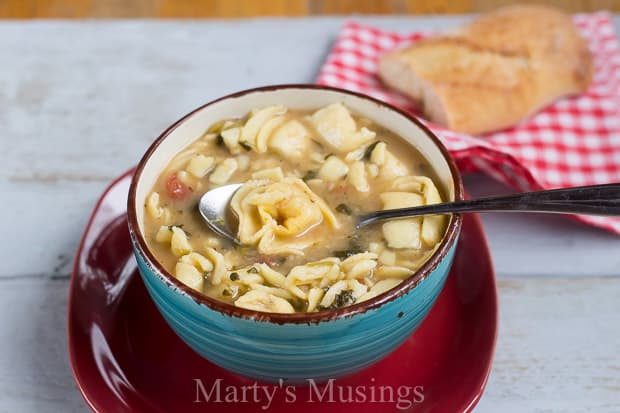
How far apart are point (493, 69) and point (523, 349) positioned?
3.26 feet

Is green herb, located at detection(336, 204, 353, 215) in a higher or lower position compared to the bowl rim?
lower

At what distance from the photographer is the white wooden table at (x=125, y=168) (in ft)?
5.65

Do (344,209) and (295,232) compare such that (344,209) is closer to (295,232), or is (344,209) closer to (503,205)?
(295,232)

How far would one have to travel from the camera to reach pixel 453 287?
5.90 feet

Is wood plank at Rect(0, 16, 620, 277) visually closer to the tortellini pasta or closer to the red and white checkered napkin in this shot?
the red and white checkered napkin

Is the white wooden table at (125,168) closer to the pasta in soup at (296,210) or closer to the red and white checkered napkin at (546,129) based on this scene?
the red and white checkered napkin at (546,129)

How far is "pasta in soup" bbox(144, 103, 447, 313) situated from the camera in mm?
1458

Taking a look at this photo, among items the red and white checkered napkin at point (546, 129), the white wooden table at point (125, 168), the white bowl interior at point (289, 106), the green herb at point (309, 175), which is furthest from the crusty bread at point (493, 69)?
the green herb at point (309, 175)

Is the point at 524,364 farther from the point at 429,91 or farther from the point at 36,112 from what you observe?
the point at 36,112

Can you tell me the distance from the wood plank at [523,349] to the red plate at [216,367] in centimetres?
12

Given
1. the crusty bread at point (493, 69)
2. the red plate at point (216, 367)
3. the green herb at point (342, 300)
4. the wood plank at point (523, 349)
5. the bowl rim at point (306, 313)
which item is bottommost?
the wood plank at point (523, 349)

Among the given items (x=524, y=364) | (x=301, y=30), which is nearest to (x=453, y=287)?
(x=524, y=364)

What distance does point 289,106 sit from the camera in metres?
1.85

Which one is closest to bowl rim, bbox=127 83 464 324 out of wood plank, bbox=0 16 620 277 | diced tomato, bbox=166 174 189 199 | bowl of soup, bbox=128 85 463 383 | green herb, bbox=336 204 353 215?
bowl of soup, bbox=128 85 463 383
